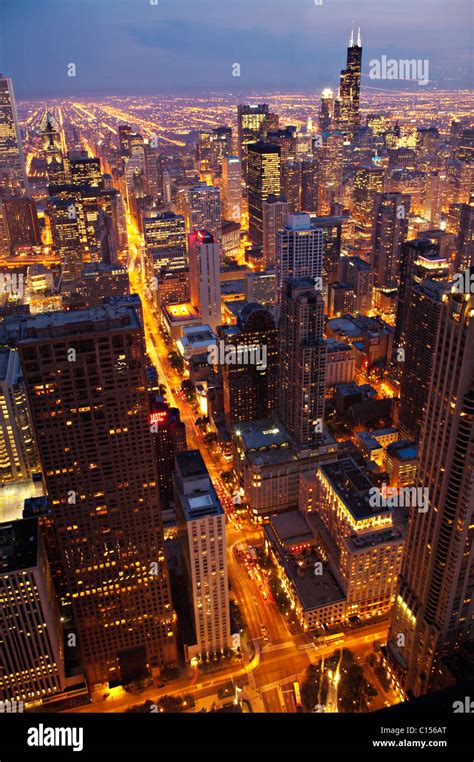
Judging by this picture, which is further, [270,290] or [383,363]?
[270,290]

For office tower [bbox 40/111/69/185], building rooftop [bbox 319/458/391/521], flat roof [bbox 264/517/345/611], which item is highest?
office tower [bbox 40/111/69/185]

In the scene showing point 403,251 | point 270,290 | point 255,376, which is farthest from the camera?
point 270,290

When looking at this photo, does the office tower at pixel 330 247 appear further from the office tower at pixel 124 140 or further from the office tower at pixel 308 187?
the office tower at pixel 124 140

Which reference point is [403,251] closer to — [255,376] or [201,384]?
[255,376]

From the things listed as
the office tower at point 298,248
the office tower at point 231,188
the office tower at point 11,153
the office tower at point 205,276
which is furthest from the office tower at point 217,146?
the office tower at point 298,248

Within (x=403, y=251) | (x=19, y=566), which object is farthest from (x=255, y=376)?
(x=19, y=566)

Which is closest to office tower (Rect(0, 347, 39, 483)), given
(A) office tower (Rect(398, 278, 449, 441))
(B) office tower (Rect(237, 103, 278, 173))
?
(A) office tower (Rect(398, 278, 449, 441))

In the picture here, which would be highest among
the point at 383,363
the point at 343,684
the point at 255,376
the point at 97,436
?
the point at 97,436

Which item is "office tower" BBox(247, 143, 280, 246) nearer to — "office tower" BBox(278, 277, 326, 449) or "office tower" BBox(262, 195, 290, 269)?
"office tower" BBox(262, 195, 290, 269)
